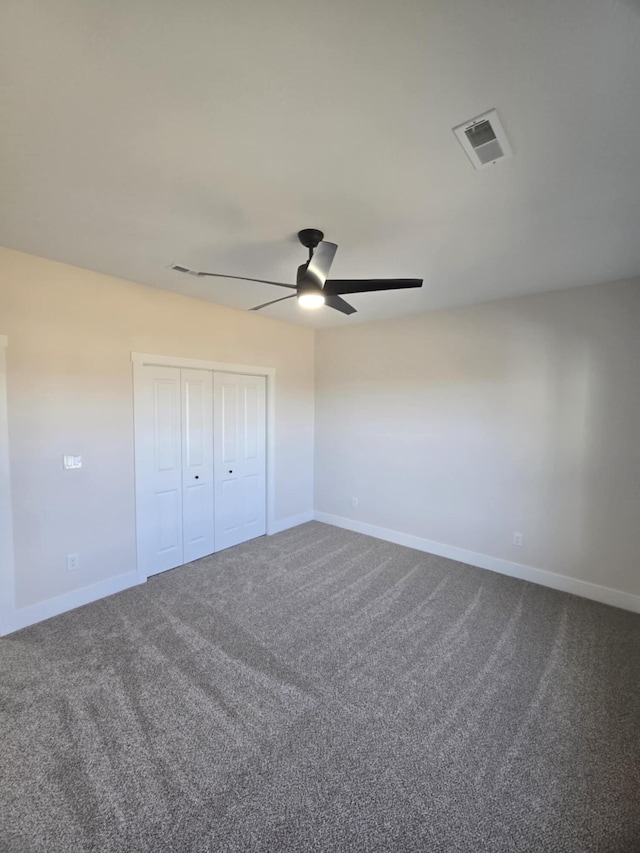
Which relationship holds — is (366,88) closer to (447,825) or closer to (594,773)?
(447,825)

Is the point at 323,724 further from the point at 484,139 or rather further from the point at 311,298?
the point at 484,139

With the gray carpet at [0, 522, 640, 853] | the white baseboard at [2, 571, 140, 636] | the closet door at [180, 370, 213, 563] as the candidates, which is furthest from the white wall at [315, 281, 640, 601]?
the white baseboard at [2, 571, 140, 636]

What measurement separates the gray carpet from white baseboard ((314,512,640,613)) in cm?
19

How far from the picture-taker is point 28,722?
1.91 m

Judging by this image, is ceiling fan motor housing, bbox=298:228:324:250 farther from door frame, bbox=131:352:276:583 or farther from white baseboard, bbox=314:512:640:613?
white baseboard, bbox=314:512:640:613

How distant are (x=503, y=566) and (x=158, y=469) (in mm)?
3684

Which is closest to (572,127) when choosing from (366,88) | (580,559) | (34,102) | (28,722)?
(366,88)

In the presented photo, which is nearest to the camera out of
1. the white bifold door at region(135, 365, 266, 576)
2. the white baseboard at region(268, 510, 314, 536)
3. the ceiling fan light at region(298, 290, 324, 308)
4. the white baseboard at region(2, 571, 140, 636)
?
the ceiling fan light at region(298, 290, 324, 308)

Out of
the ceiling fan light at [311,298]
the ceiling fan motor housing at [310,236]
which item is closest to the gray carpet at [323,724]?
the ceiling fan light at [311,298]

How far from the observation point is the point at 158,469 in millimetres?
3562

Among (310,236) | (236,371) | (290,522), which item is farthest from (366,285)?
(290,522)

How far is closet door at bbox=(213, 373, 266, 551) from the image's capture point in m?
4.12

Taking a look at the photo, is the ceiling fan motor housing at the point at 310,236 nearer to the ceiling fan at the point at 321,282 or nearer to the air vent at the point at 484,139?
the ceiling fan at the point at 321,282

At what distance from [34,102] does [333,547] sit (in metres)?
4.18
